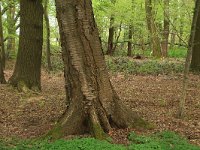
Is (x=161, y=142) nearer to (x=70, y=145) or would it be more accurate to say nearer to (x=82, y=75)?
(x=70, y=145)

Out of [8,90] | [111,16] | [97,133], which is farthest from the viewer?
[111,16]

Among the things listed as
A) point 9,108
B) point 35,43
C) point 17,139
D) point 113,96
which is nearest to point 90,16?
point 113,96

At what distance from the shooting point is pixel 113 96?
24.9ft

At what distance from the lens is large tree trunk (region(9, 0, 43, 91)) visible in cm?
1238

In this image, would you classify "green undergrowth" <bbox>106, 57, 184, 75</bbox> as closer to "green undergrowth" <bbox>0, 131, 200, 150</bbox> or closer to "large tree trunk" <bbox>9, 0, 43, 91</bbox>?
"large tree trunk" <bbox>9, 0, 43, 91</bbox>

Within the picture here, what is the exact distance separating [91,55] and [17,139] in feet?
7.09

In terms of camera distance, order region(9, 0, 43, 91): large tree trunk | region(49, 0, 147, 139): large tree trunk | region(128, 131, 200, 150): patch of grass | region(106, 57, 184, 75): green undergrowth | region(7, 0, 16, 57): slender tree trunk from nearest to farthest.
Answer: region(128, 131, 200, 150): patch of grass, region(49, 0, 147, 139): large tree trunk, region(9, 0, 43, 91): large tree trunk, region(106, 57, 184, 75): green undergrowth, region(7, 0, 16, 57): slender tree trunk

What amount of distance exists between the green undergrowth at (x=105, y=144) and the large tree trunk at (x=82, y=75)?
566 millimetres

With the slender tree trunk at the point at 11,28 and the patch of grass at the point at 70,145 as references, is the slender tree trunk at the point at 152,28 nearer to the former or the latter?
the slender tree trunk at the point at 11,28

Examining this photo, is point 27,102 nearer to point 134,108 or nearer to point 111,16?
point 134,108

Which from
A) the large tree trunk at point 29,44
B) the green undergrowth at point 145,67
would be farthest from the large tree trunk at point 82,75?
the green undergrowth at point 145,67

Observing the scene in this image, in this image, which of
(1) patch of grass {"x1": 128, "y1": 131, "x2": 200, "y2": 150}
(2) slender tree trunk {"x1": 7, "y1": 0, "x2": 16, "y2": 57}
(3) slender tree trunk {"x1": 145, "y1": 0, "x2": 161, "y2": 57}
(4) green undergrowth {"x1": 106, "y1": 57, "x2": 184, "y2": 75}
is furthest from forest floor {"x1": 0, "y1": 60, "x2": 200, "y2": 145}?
(2) slender tree trunk {"x1": 7, "y1": 0, "x2": 16, "y2": 57}

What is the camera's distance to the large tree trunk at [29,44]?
12383 millimetres

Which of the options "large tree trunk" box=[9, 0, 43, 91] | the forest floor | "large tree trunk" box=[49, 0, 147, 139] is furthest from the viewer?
"large tree trunk" box=[9, 0, 43, 91]
